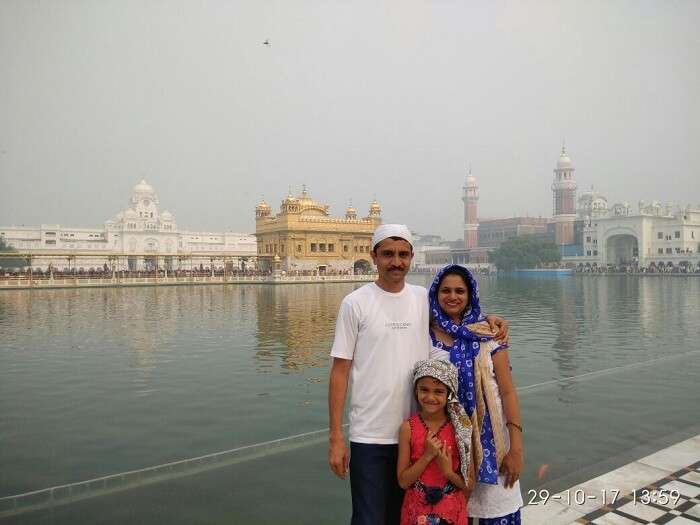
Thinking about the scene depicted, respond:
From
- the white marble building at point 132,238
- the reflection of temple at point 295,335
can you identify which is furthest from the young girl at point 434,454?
the white marble building at point 132,238

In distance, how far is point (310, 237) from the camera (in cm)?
4878

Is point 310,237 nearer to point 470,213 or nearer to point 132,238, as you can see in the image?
point 132,238

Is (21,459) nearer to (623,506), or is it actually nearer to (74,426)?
(74,426)

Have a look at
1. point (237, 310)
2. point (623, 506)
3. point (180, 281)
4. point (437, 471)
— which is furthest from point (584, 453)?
point (180, 281)

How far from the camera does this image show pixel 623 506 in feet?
10.5

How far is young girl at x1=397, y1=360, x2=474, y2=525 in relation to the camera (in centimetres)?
229

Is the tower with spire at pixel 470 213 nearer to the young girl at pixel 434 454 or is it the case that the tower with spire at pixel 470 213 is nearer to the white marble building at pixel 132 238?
the white marble building at pixel 132 238

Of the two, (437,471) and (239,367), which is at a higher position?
(437,471)

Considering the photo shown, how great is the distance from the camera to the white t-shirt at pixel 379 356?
238cm

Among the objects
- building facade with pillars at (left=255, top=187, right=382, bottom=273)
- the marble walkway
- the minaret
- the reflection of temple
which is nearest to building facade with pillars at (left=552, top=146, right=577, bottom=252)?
the minaret

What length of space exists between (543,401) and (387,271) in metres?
3.91

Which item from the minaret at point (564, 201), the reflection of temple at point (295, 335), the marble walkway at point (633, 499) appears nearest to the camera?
the marble walkway at point (633, 499)

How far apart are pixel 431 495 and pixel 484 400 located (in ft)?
1.44

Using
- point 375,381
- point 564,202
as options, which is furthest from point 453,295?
point 564,202
